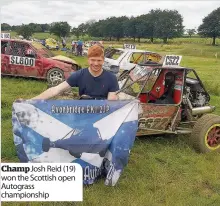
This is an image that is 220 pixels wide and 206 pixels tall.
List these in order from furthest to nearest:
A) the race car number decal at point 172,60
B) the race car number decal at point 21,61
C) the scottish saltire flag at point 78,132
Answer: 1. the race car number decal at point 21,61
2. the race car number decal at point 172,60
3. the scottish saltire flag at point 78,132

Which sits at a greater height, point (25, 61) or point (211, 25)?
point (211, 25)

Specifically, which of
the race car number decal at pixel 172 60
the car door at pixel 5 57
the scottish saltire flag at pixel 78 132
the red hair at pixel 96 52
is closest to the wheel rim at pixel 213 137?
the race car number decal at pixel 172 60

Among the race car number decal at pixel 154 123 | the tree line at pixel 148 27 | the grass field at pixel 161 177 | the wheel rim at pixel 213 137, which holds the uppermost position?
the tree line at pixel 148 27

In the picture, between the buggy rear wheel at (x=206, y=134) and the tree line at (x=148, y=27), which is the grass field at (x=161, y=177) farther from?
the tree line at (x=148, y=27)

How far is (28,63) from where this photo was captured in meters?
14.1

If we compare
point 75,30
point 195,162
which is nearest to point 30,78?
point 195,162

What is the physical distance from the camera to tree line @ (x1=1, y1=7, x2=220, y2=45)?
295 ft

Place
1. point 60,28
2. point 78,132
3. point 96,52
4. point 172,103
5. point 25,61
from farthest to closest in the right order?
point 60,28 → point 25,61 → point 172,103 → point 78,132 → point 96,52

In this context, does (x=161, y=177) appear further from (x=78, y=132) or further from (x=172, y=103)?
(x=172, y=103)

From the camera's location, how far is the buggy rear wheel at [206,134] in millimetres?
6727

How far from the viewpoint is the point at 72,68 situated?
14.6 meters
